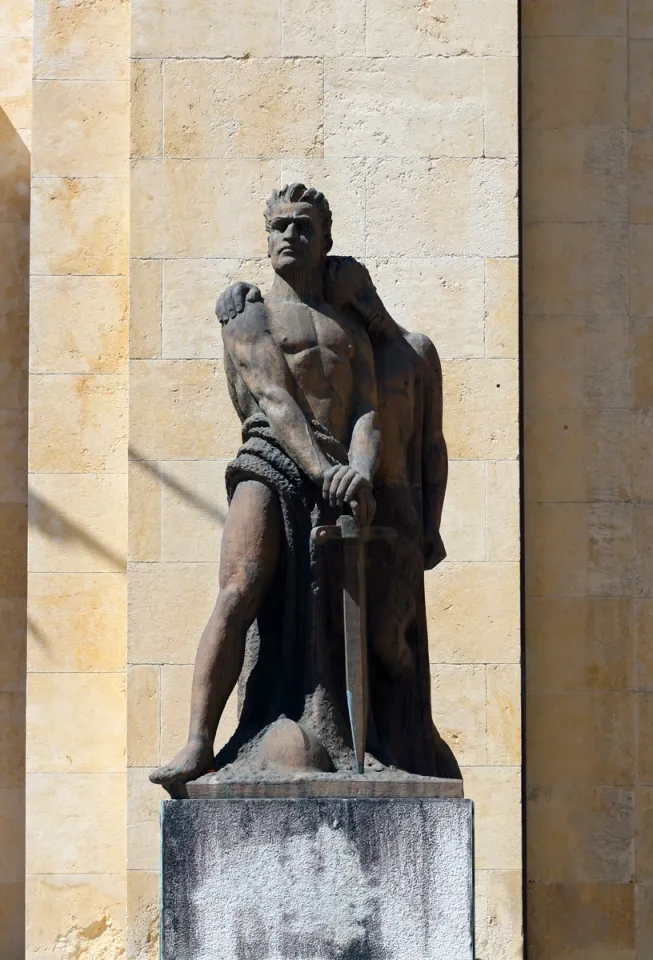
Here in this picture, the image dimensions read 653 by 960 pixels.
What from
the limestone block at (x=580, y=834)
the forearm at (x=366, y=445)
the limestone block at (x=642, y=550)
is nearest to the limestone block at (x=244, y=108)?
the limestone block at (x=642, y=550)

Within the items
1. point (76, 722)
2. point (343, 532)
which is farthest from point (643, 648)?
point (343, 532)

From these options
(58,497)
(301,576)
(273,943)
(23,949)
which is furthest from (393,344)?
(23,949)

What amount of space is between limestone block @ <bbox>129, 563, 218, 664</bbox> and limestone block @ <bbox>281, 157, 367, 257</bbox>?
6.55 ft

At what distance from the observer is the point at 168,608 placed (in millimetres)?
13125

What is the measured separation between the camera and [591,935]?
13.3 metres

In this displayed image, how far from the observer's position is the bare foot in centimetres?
973

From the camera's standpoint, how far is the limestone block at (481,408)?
13.2 metres

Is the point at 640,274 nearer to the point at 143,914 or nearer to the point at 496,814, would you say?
the point at 496,814

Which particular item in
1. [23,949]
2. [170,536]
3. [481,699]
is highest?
[170,536]

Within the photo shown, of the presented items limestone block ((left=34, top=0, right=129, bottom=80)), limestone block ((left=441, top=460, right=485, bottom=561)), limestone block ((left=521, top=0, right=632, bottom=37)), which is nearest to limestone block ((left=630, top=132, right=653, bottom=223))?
limestone block ((left=521, top=0, right=632, bottom=37))

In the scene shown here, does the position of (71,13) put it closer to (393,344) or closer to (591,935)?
(393,344)

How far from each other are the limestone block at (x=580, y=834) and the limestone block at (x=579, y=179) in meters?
3.34

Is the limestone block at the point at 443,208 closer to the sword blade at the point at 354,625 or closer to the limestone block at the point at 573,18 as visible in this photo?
the limestone block at the point at 573,18

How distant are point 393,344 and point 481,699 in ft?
10.4
